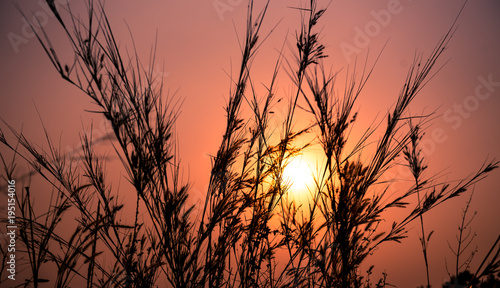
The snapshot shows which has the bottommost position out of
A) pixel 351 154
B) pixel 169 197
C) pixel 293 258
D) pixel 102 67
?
pixel 293 258

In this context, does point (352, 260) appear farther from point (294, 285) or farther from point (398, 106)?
point (398, 106)

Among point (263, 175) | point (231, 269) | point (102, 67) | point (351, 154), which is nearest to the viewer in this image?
point (102, 67)

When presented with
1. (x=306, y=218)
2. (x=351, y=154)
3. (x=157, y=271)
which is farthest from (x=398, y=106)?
(x=157, y=271)

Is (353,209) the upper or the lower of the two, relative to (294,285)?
upper

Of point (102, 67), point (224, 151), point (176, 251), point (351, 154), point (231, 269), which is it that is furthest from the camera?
point (231, 269)

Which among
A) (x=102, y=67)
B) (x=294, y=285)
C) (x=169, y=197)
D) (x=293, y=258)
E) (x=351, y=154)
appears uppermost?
(x=102, y=67)

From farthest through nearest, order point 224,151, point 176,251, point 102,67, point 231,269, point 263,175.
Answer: point 231,269, point 263,175, point 224,151, point 176,251, point 102,67

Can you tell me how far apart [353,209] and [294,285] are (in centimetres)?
42

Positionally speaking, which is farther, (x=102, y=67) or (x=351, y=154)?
(x=351, y=154)

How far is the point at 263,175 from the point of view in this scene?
1550mm

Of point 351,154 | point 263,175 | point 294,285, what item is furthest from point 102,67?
point 294,285

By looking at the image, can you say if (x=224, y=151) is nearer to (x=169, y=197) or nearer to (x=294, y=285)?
(x=169, y=197)

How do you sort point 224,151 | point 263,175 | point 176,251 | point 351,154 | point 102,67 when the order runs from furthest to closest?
1. point 263,175
2. point 351,154
3. point 224,151
4. point 176,251
5. point 102,67

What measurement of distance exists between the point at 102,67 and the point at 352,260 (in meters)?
1.15
